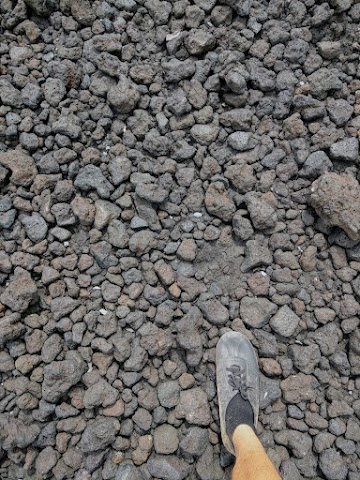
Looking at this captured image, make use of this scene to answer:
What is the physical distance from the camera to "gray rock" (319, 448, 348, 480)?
1.82m

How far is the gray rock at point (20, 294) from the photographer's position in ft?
5.98

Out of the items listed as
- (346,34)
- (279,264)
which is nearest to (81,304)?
(279,264)

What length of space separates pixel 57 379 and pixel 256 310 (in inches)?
42.8

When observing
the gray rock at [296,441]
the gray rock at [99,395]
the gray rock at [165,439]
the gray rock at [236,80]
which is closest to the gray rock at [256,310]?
the gray rock at [296,441]

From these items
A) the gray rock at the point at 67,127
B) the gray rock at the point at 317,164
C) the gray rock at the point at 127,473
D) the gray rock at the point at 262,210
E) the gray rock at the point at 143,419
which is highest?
the gray rock at the point at 317,164

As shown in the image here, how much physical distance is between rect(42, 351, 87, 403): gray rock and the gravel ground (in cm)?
1

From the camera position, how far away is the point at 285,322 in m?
1.91

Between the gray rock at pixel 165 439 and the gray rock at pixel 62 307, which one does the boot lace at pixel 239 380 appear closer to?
the gray rock at pixel 165 439

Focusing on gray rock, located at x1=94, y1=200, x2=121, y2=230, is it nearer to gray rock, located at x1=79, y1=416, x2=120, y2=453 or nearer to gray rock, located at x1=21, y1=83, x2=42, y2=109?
gray rock, located at x1=21, y1=83, x2=42, y2=109

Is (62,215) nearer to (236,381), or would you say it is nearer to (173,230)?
(173,230)

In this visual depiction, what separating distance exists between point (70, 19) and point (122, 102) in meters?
0.59

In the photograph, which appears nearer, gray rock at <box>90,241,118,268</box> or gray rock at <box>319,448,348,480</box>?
gray rock at <box>319,448,348,480</box>

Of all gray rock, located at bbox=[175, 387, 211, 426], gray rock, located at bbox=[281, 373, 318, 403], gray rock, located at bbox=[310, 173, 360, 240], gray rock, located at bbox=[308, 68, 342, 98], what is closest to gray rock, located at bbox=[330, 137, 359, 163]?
gray rock, located at bbox=[310, 173, 360, 240]

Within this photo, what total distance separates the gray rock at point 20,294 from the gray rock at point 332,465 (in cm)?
171
